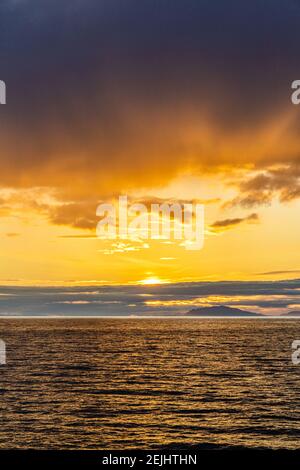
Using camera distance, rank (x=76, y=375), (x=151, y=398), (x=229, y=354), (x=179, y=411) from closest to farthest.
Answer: (x=179, y=411) → (x=151, y=398) → (x=76, y=375) → (x=229, y=354)

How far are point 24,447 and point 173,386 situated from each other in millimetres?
32879

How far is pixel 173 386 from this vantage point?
2795 inches

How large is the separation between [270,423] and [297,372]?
1586 inches

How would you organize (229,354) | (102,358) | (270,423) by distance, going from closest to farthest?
(270,423) < (102,358) < (229,354)
